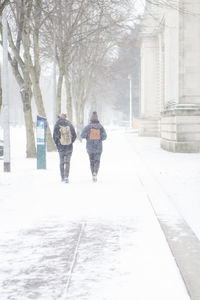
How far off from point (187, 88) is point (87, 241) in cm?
1683

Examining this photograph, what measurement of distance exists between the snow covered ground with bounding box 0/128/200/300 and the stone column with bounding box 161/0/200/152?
9936 millimetres

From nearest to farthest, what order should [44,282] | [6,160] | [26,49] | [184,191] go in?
1. [44,282]
2. [184,191]
3. [6,160]
4. [26,49]

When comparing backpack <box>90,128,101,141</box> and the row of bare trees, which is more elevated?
the row of bare trees

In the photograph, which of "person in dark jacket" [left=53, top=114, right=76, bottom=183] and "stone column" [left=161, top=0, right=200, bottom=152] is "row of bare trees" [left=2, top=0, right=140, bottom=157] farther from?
"person in dark jacket" [left=53, top=114, right=76, bottom=183]

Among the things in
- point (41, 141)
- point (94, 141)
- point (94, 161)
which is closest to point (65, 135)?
point (94, 141)

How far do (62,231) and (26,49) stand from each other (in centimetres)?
1322

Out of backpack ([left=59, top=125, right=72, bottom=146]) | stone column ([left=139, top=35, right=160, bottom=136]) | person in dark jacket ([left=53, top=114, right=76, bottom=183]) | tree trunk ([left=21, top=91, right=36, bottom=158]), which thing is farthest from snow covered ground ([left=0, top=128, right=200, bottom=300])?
stone column ([left=139, top=35, right=160, bottom=136])

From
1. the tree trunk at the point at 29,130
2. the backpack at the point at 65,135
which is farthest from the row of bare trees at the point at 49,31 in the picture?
the backpack at the point at 65,135

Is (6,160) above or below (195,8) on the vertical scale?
below

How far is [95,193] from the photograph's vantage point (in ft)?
30.9

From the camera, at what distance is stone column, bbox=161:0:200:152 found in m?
20.9

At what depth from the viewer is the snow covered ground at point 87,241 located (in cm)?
408

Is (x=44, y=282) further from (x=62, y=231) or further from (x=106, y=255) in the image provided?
(x=62, y=231)

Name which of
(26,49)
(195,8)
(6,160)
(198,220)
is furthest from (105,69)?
(198,220)
